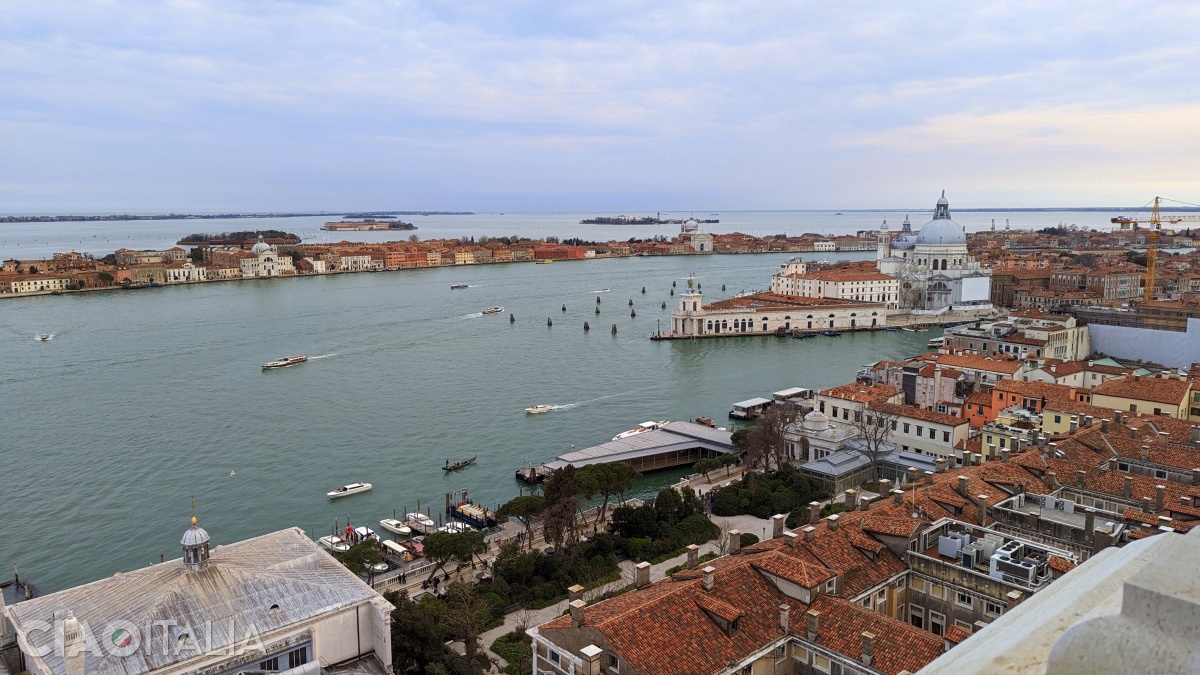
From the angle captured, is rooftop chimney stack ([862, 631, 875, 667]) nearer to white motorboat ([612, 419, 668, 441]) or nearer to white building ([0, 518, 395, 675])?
white building ([0, 518, 395, 675])

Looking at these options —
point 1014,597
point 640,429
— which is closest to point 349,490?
point 640,429

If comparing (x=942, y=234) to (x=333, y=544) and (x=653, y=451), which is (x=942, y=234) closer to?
(x=653, y=451)

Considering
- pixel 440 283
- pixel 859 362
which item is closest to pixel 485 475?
pixel 859 362

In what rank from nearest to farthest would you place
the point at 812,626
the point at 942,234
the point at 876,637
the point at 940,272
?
the point at 876,637 → the point at 812,626 → the point at 940,272 → the point at 942,234

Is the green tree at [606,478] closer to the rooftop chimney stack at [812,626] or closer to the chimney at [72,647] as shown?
the rooftop chimney stack at [812,626]

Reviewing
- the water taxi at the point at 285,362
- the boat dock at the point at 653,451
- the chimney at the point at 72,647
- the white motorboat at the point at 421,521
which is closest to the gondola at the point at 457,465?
the boat dock at the point at 653,451

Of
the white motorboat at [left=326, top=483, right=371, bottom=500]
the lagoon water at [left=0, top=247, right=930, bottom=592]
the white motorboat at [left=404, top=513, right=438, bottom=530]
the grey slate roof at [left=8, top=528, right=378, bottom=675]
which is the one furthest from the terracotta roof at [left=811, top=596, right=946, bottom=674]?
the white motorboat at [left=326, top=483, right=371, bottom=500]

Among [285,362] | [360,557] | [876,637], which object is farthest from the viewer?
[285,362]
